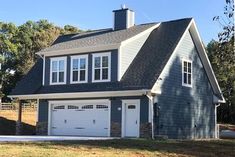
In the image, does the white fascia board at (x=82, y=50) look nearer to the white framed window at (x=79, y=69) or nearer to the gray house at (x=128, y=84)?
the gray house at (x=128, y=84)

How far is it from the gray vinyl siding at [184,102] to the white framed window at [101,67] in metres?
3.67

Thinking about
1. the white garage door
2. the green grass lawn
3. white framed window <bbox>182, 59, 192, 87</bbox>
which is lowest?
the green grass lawn

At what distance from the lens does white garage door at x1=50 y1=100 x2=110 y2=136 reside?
31.0 metres

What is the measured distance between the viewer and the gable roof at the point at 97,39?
31.6 m

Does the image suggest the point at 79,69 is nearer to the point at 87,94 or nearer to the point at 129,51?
the point at 87,94

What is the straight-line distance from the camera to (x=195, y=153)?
19406 millimetres

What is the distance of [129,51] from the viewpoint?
102 ft

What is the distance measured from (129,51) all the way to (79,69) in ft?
12.1

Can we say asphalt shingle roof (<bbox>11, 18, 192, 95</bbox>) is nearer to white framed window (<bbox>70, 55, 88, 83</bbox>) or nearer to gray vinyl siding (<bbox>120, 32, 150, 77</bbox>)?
gray vinyl siding (<bbox>120, 32, 150, 77</bbox>)

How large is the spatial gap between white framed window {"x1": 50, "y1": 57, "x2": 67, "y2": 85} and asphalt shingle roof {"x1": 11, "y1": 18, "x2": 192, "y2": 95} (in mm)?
442

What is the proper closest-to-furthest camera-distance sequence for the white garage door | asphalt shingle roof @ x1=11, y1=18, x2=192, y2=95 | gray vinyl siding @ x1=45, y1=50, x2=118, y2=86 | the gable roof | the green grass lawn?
the green grass lawn < asphalt shingle roof @ x1=11, y1=18, x2=192, y2=95 < gray vinyl siding @ x1=45, y1=50, x2=118, y2=86 < the white garage door < the gable roof

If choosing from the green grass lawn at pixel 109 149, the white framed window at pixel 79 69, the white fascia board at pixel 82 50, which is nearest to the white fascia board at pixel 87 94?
the white framed window at pixel 79 69

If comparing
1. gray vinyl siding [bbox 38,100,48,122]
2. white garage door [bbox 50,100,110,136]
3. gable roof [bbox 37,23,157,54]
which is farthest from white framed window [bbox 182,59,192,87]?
gray vinyl siding [bbox 38,100,48,122]

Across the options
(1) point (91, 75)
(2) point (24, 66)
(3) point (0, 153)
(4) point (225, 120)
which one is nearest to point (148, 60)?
(1) point (91, 75)
